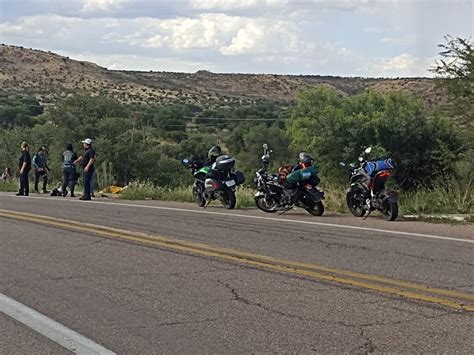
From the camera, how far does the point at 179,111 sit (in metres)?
84.1

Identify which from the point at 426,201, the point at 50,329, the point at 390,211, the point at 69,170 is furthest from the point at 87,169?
the point at 50,329

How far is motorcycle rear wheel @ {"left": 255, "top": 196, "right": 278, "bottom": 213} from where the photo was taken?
16986mm

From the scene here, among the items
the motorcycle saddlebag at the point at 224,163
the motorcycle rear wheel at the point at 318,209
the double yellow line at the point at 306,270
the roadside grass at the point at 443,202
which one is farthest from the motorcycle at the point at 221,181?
the double yellow line at the point at 306,270

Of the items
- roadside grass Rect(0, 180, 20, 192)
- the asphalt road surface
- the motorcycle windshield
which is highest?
the motorcycle windshield

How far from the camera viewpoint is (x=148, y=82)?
118m

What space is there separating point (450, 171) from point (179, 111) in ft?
205

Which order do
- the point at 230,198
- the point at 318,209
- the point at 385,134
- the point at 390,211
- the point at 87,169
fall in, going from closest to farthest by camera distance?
the point at 390,211 < the point at 318,209 < the point at 230,198 < the point at 87,169 < the point at 385,134

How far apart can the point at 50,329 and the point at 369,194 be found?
9242mm

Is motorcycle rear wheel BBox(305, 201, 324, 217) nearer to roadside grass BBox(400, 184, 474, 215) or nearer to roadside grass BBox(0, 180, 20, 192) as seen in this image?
roadside grass BBox(400, 184, 474, 215)

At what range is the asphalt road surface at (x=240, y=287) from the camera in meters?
6.53

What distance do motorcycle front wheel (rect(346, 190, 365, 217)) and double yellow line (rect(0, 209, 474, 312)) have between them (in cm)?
457

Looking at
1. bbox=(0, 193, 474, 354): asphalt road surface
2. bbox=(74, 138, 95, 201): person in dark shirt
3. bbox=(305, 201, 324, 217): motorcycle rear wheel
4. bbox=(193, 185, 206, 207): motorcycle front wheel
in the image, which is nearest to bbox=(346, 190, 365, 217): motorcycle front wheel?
bbox=(305, 201, 324, 217): motorcycle rear wheel

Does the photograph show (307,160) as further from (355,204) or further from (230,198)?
(230,198)

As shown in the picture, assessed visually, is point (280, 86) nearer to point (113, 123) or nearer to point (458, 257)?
point (113, 123)
